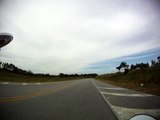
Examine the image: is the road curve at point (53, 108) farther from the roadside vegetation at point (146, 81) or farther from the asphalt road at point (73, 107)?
the roadside vegetation at point (146, 81)

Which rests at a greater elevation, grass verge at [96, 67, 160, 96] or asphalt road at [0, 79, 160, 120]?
grass verge at [96, 67, 160, 96]

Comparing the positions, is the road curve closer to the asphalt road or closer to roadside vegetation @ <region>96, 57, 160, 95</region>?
the asphalt road

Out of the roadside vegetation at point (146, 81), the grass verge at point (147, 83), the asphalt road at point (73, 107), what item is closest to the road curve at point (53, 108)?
the asphalt road at point (73, 107)

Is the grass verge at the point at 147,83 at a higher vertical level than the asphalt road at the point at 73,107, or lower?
higher

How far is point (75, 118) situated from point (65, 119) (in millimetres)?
344

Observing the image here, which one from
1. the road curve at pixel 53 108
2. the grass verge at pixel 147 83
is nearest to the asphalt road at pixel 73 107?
the road curve at pixel 53 108

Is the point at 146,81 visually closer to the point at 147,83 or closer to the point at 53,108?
the point at 147,83

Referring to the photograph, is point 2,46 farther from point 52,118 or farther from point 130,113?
point 130,113

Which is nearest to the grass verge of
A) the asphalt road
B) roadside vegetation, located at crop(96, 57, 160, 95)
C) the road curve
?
roadside vegetation, located at crop(96, 57, 160, 95)

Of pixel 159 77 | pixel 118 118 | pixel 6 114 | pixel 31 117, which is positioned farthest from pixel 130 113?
pixel 159 77

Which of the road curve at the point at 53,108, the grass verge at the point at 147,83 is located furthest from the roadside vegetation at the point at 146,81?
the road curve at the point at 53,108

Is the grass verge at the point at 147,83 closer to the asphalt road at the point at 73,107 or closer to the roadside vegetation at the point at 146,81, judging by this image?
the roadside vegetation at the point at 146,81

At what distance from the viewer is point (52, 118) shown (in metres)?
5.28

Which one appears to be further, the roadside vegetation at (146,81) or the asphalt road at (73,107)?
the roadside vegetation at (146,81)
